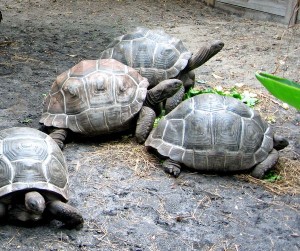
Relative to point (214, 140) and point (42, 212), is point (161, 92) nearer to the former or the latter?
point (214, 140)

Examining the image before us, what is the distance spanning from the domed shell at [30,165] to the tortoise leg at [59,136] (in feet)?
2.42

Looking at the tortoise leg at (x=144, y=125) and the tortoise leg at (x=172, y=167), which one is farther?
the tortoise leg at (x=144, y=125)

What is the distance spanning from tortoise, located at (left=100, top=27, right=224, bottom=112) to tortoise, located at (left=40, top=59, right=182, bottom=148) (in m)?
0.64

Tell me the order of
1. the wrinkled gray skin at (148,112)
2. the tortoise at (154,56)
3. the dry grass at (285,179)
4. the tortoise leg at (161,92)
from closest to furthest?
the dry grass at (285,179), the wrinkled gray skin at (148,112), the tortoise leg at (161,92), the tortoise at (154,56)

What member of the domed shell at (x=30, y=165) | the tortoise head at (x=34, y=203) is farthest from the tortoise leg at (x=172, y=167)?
the tortoise head at (x=34, y=203)

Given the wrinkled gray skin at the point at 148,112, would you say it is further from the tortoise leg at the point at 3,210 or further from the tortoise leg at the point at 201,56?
the tortoise leg at the point at 3,210

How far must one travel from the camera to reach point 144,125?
4.50 metres

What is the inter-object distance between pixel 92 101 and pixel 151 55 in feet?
3.79

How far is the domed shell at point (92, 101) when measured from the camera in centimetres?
442

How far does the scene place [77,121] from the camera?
4.43 m

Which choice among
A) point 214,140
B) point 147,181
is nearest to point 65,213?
point 147,181

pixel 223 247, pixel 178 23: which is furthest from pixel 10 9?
pixel 223 247

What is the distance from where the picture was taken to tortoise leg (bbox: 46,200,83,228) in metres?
3.20

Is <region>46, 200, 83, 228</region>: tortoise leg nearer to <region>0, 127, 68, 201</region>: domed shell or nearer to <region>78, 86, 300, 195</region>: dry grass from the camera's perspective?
<region>0, 127, 68, 201</region>: domed shell
